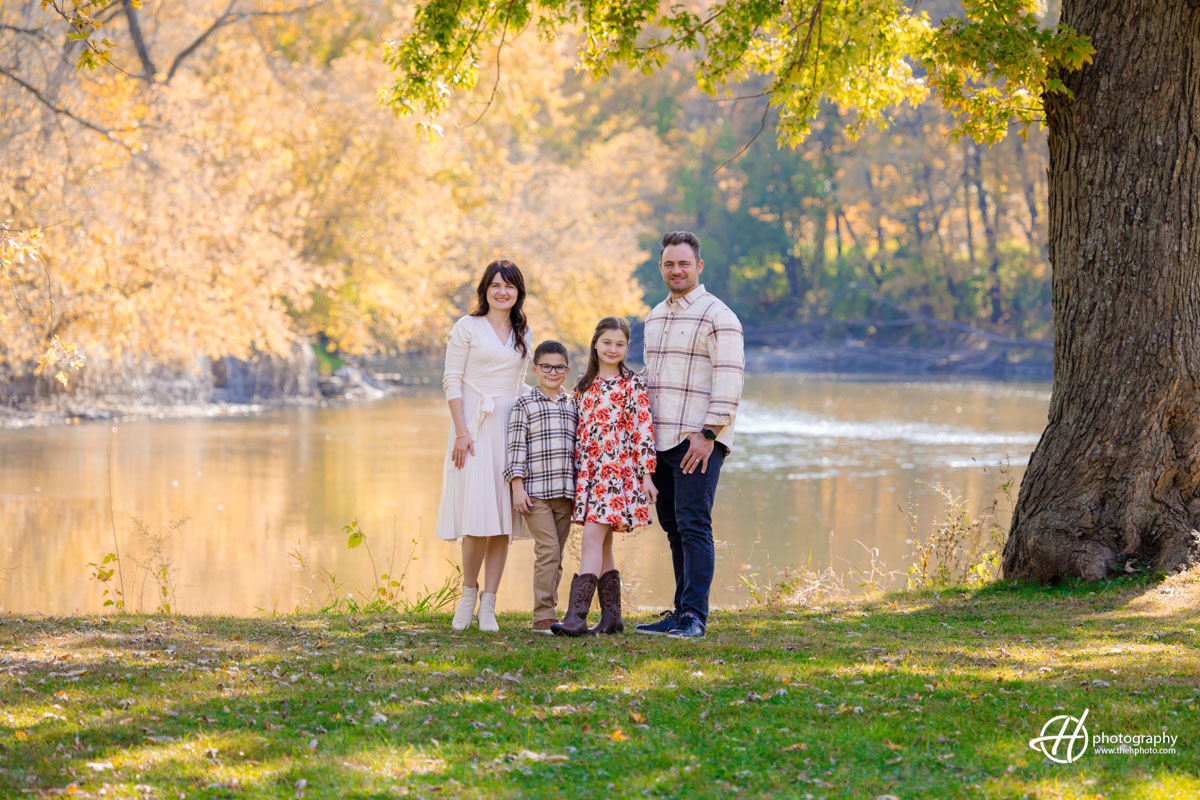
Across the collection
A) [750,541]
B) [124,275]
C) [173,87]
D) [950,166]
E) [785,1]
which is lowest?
[750,541]

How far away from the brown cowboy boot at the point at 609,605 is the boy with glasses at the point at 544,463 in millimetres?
239

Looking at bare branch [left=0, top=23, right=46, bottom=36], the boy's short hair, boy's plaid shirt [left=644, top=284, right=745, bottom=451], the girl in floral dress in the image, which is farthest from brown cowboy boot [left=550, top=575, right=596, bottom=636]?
bare branch [left=0, top=23, right=46, bottom=36]

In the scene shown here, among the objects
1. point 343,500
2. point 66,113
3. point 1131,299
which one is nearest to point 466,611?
point 1131,299

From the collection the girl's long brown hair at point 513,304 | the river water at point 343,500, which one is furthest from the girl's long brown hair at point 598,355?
the river water at point 343,500

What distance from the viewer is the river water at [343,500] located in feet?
34.3

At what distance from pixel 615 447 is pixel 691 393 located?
0.47 metres

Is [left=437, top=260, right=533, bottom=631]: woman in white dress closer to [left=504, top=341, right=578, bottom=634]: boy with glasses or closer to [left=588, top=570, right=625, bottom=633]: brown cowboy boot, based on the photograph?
[left=504, top=341, right=578, bottom=634]: boy with glasses

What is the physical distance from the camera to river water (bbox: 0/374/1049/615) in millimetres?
10461

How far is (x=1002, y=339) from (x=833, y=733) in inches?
1577

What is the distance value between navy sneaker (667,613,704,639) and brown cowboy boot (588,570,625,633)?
281 millimetres

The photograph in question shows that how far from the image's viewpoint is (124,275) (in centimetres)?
1919

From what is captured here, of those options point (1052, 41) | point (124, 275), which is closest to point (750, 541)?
point (1052, 41)

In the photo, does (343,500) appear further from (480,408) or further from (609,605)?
(609,605)

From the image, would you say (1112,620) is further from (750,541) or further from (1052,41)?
(750,541)
